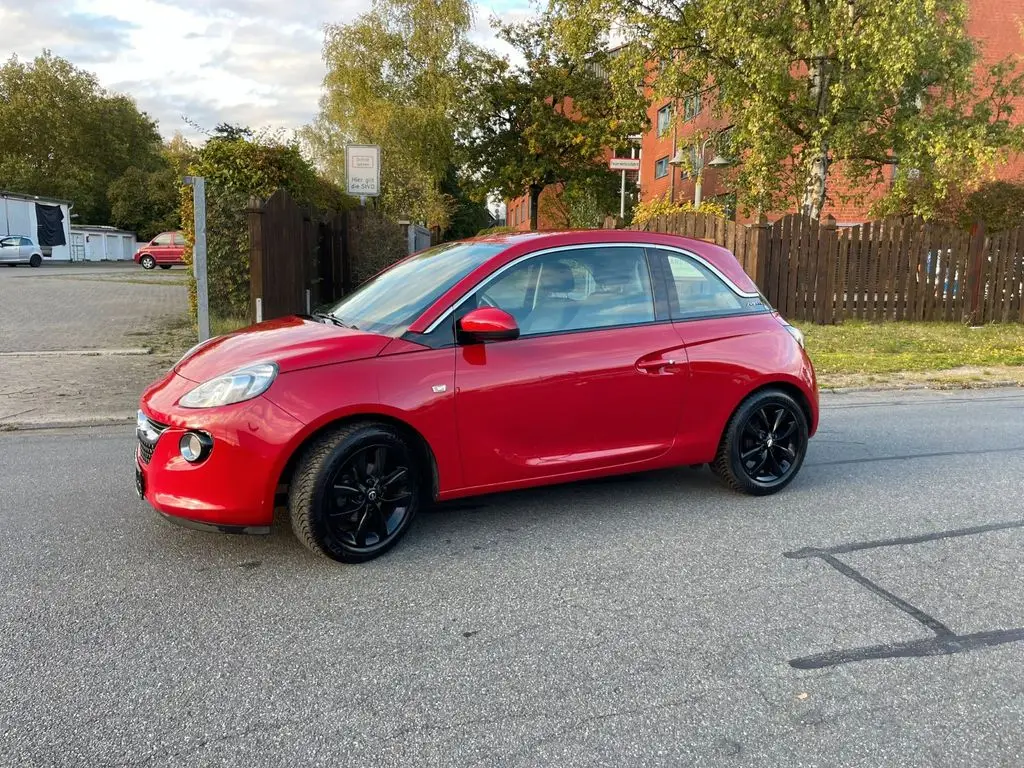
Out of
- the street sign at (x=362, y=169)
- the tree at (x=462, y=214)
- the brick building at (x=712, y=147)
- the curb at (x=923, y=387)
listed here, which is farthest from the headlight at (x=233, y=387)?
the tree at (x=462, y=214)

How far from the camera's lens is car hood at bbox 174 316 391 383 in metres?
3.75

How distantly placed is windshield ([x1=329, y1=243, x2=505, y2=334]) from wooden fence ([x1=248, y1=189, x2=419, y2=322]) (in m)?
5.06

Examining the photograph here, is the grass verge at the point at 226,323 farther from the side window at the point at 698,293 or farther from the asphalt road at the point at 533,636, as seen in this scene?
the side window at the point at 698,293

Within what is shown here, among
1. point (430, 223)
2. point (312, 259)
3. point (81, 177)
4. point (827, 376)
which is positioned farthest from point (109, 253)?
point (827, 376)

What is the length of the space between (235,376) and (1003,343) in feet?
41.2

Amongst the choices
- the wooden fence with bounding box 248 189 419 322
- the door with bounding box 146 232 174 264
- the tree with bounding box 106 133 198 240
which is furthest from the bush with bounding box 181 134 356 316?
the tree with bounding box 106 133 198 240

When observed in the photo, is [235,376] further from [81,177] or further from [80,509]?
[81,177]

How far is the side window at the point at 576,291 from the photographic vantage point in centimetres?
425

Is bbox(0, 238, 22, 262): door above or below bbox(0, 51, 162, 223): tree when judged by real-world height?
below

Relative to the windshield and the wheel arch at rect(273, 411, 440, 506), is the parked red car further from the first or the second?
the wheel arch at rect(273, 411, 440, 506)

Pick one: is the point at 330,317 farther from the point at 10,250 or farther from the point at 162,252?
the point at 162,252

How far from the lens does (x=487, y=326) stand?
389 centimetres

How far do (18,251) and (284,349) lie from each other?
3941 centimetres

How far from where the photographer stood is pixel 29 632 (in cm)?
312
